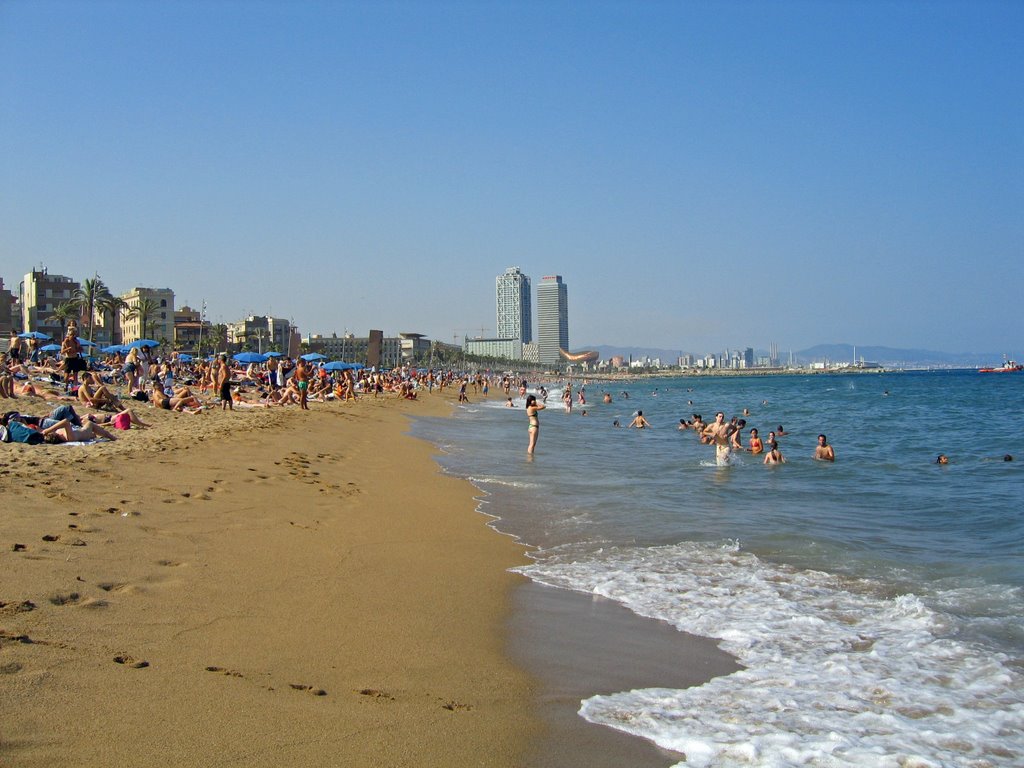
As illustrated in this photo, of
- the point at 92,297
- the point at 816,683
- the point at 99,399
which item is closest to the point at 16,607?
the point at 816,683

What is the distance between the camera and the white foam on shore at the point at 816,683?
129 inches

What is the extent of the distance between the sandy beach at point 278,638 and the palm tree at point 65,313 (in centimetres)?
6488

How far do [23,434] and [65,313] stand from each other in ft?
212

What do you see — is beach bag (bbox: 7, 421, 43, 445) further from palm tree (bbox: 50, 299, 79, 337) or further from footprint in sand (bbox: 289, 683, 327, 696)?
palm tree (bbox: 50, 299, 79, 337)

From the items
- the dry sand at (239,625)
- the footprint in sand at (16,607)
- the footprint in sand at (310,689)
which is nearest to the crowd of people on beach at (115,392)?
the dry sand at (239,625)

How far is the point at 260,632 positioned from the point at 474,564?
260 cm

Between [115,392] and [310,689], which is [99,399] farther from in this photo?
[310,689]

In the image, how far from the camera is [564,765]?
3041 millimetres

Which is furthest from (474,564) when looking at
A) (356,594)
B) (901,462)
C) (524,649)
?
(901,462)

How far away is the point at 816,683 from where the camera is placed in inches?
159

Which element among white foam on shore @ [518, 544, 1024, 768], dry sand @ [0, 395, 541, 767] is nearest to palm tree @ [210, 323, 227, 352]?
dry sand @ [0, 395, 541, 767]

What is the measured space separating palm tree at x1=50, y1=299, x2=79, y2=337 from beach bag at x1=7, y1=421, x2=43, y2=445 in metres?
61.1

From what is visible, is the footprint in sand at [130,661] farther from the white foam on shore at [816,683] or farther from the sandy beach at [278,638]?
the white foam on shore at [816,683]

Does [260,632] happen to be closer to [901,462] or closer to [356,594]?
[356,594]
